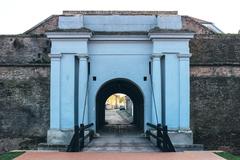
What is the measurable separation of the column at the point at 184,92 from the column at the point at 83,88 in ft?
10.7

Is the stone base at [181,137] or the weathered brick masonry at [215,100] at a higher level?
the weathered brick masonry at [215,100]

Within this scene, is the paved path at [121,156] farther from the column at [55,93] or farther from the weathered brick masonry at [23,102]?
the weathered brick masonry at [23,102]

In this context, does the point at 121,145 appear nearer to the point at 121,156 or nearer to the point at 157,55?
the point at 121,156

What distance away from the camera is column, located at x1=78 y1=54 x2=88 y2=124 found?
16.3 m

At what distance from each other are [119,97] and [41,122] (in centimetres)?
6812

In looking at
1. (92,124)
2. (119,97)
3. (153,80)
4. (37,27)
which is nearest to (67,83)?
(92,124)

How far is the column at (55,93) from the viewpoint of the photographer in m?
16.2

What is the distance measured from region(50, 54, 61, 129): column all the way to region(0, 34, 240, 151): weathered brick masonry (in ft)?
8.58

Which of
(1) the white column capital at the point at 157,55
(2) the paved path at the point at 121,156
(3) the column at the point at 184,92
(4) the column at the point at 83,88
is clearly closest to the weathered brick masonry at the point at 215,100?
(3) the column at the point at 184,92

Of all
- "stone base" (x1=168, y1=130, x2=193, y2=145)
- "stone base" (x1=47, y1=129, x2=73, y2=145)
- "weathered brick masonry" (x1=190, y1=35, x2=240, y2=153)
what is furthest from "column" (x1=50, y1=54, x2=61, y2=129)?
"weathered brick masonry" (x1=190, y1=35, x2=240, y2=153)

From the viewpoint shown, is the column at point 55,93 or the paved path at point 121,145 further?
the column at point 55,93

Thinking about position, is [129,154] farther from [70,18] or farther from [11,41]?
[11,41]

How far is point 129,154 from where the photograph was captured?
1194 centimetres

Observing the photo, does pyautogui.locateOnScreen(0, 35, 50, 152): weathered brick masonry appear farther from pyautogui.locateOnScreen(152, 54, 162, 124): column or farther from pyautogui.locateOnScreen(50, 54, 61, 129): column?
pyautogui.locateOnScreen(152, 54, 162, 124): column
